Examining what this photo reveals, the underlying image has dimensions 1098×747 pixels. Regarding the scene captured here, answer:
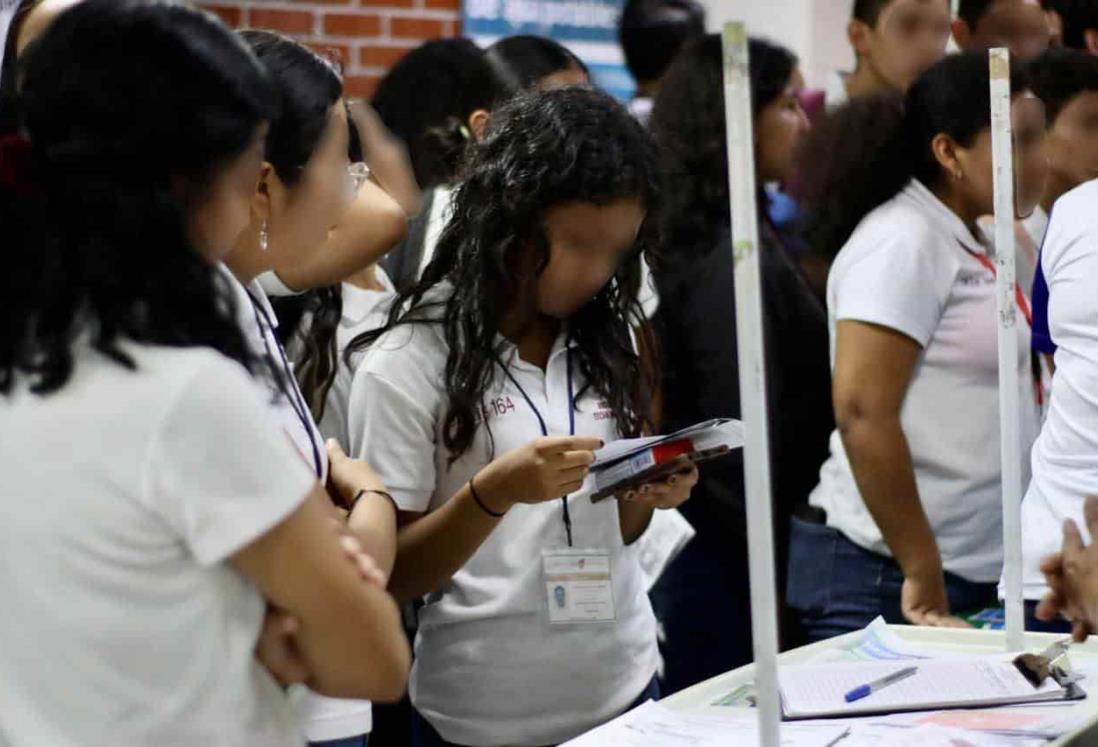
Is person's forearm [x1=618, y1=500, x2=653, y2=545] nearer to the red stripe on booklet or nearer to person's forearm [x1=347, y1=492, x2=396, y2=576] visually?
the red stripe on booklet

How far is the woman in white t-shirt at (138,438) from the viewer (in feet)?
3.85

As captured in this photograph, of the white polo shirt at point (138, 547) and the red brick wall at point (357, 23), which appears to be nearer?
the white polo shirt at point (138, 547)

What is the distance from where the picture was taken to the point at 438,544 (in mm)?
1863

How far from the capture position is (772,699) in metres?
1.51

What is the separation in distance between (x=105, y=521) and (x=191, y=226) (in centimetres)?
24

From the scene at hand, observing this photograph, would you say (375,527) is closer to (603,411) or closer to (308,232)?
(308,232)

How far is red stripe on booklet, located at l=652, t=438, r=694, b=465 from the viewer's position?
1.84 meters

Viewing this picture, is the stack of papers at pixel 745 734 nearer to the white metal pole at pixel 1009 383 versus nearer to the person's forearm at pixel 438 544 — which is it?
the person's forearm at pixel 438 544

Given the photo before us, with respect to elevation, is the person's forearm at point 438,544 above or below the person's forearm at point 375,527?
below

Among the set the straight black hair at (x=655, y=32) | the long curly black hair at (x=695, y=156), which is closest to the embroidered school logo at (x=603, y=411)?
the long curly black hair at (x=695, y=156)

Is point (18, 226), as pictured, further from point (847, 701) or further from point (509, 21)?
point (509, 21)

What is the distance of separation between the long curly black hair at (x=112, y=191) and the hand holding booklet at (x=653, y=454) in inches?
26.8

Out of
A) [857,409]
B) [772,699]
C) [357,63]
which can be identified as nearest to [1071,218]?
[857,409]

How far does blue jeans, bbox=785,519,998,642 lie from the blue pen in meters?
0.70
